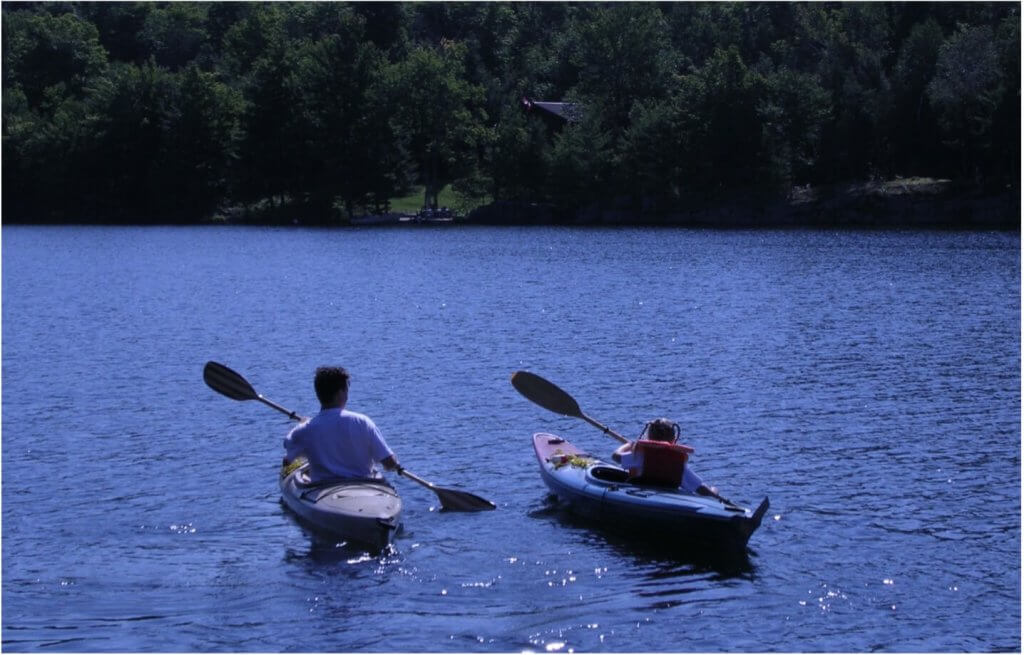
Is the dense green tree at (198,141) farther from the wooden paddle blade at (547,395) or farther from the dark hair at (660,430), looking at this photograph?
the dark hair at (660,430)

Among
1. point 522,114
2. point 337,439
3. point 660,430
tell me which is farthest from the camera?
point 522,114

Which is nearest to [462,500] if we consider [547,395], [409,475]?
[409,475]

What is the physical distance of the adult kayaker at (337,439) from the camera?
1402 cm

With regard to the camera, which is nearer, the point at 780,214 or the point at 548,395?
the point at 548,395

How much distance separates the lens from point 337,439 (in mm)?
14164

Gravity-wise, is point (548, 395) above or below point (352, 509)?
above

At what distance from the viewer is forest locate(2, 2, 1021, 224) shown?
73062mm

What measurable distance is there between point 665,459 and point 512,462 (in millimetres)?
4420

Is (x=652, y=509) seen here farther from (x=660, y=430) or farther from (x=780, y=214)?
(x=780, y=214)

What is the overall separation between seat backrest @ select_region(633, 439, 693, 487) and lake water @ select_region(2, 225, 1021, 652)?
0.68 meters

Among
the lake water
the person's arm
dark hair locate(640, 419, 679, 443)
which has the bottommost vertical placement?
the lake water

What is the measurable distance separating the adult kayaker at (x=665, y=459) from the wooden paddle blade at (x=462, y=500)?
1695 millimetres

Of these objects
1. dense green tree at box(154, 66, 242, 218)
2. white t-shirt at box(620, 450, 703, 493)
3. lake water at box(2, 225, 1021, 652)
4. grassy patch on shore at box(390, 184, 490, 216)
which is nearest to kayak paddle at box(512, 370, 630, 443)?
lake water at box(2, 225, 1021, 652)

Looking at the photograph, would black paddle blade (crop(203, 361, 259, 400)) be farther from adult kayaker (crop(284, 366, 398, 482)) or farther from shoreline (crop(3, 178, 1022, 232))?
shoreline (crop(3, 178, 1022, 232))
